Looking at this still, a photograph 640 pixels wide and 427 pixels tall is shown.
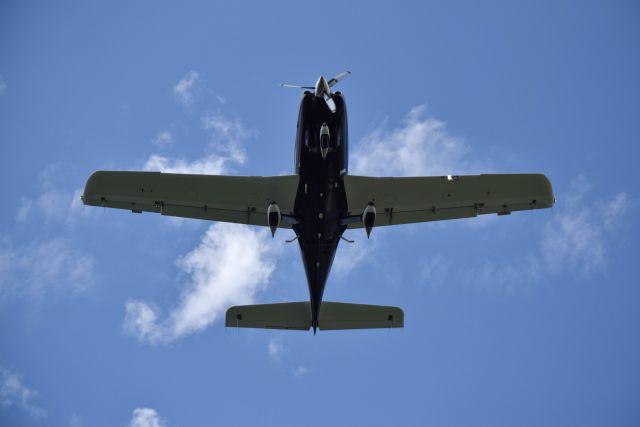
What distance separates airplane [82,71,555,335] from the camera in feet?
92.0

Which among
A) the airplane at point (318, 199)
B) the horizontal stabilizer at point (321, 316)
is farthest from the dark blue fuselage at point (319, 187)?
the horizontal stabilizer at point (321, 316)

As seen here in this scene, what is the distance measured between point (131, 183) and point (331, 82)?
29.1 feet

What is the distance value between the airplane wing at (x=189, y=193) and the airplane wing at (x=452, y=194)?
2927 millimetres

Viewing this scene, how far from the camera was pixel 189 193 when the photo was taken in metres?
29.9

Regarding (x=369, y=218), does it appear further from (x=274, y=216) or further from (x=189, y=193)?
(x=189, y=193)

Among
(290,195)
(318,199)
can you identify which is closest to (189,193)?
(290,195)

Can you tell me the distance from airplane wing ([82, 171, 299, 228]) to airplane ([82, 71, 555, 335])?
0.13 feet

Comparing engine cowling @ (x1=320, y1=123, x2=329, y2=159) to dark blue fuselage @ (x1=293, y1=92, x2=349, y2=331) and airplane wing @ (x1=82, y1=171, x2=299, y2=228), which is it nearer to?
dark blue fuselage @ (x1=293, y1=92, x2=349, y2=331)

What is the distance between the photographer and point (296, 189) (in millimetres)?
28812

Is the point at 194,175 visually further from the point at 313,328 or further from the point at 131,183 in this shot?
the point at 313,328

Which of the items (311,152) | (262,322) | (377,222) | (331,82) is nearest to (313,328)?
(262,322)

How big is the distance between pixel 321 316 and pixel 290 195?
226 inches

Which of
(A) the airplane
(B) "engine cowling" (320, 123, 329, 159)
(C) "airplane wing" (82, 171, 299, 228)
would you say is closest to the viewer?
(B) "engine cowling" (320, 123, 329, 159)

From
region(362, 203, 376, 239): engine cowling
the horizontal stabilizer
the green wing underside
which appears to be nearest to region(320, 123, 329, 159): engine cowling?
the green wing underside
